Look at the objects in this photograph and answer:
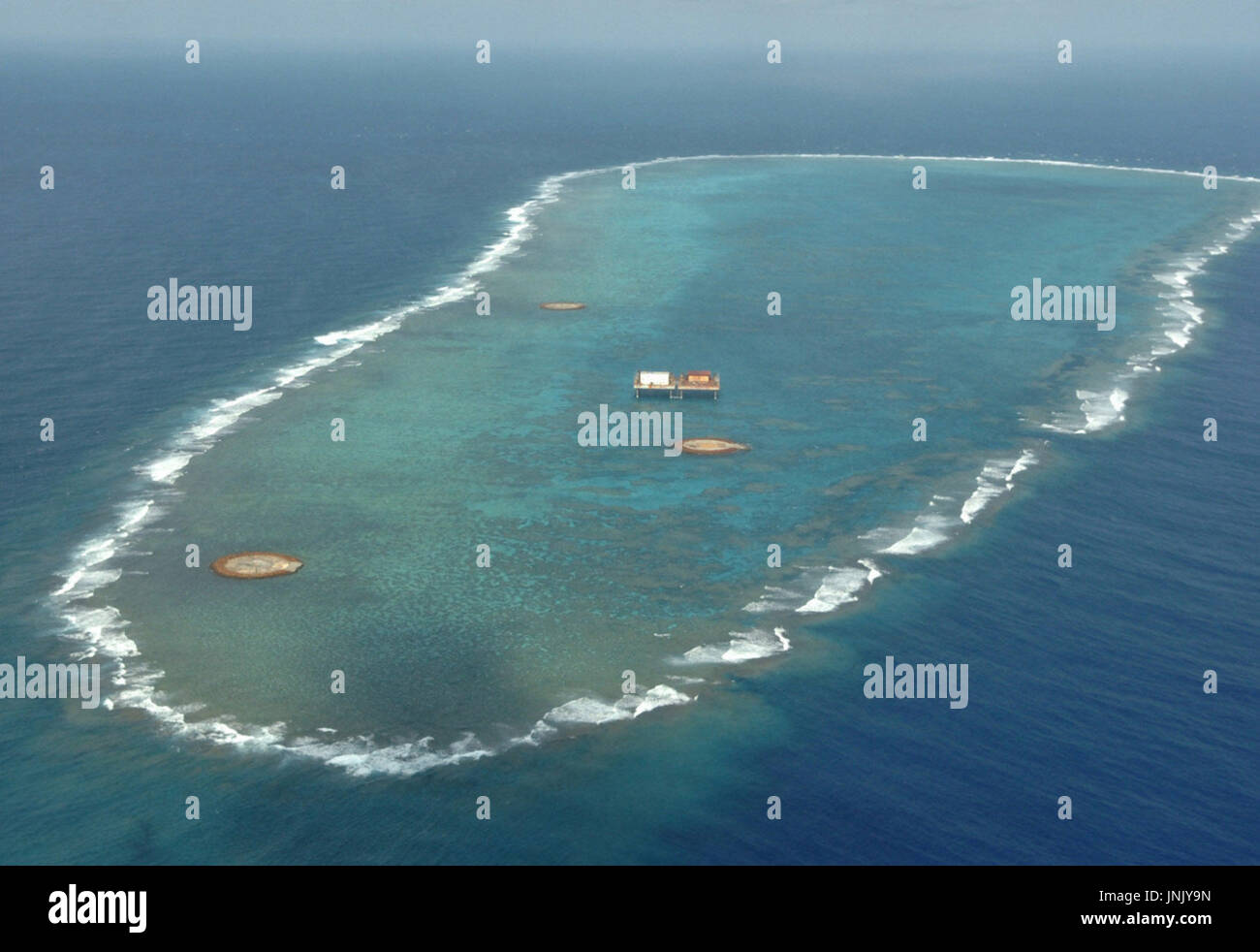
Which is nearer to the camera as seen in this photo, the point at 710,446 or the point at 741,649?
the point at 741,649

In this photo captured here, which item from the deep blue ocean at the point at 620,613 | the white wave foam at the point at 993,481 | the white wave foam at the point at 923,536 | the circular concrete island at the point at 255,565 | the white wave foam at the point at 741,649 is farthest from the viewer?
the white wave foam at the point at 993,481

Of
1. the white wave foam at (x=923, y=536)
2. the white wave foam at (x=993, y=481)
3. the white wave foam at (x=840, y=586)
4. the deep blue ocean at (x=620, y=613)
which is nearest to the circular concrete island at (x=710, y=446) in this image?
the deep blue ocean at (x=620, y=613)

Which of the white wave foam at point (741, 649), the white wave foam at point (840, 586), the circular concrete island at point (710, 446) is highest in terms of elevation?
the circular concrete island at point (710, 446)

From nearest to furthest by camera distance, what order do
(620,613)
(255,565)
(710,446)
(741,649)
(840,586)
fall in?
(741,649), (620,613), (840,586), (255,565), (710,446)

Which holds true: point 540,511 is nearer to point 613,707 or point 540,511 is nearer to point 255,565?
point 255,565

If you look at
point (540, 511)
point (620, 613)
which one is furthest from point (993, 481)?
point (620, 613)

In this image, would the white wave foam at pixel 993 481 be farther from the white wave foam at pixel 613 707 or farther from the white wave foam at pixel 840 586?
the white wave foam at pixel 613 707
